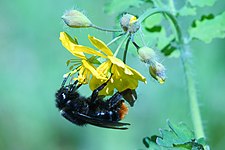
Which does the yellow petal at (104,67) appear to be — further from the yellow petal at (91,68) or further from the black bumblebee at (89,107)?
the black bumblebee at (89,107)

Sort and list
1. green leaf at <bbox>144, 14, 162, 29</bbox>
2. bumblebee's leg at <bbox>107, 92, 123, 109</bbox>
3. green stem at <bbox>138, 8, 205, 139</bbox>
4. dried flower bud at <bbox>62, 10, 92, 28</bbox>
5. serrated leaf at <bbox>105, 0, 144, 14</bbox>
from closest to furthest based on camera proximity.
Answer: dried flower bud at <bbox>62, 10, 92, 28</bbox>
bumblebee's leg at <bbox>107, 92, 123, 109</bbox>
green stem at <bbox>138, 8, 205, 139</bbox>
serrated leaf at <bbox>105, 0, 144, 14</bbox>
green leaf at <bbox>144, 14, 162, 29</bbox>

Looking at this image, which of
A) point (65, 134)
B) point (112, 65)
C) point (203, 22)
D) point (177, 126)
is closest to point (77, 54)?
point (112, 65)

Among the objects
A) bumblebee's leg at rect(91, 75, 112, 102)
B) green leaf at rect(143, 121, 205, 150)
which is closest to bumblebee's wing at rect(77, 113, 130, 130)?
bumblebee's leg at rect(91, 75, 112, 102)

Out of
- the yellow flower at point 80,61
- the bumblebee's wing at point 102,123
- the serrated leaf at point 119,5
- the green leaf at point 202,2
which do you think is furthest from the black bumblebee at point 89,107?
the green leaf at point 202,2

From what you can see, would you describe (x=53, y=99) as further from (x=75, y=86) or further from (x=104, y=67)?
(x=104, y=67)

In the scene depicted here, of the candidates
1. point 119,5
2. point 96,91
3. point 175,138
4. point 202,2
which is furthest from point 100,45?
point 202,2

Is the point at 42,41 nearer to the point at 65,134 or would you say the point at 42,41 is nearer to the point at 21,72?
the point at 21,72

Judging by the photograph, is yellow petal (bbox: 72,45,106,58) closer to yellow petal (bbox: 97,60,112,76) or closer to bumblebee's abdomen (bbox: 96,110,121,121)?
yellow petal (bbox: 97,60,112,76)
